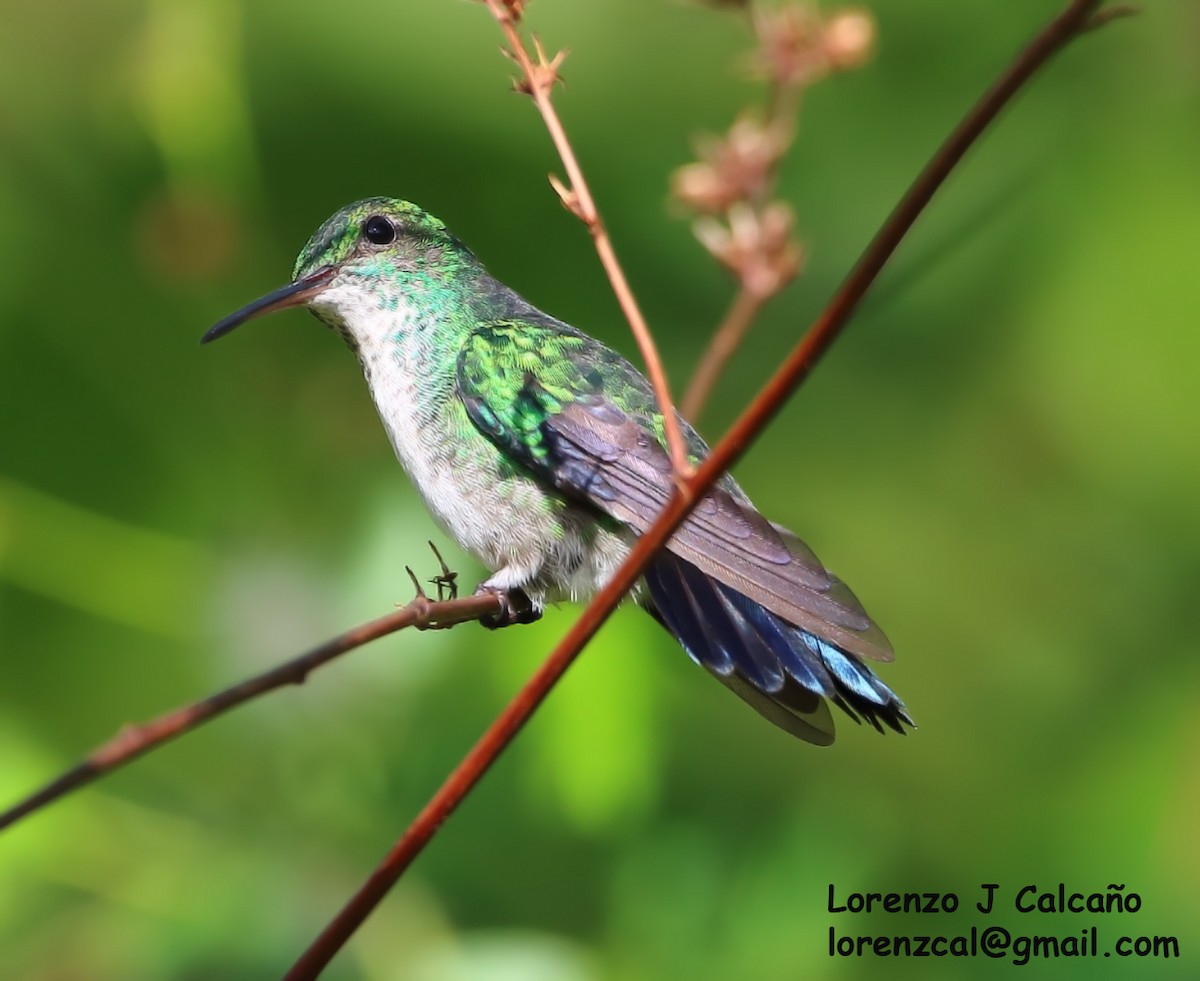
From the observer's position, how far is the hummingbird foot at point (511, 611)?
2357 millimetres

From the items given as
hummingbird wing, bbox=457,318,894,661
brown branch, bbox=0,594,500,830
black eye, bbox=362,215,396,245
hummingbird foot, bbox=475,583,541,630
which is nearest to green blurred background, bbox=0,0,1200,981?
hummingbird foot, bbox=475,583,541,630

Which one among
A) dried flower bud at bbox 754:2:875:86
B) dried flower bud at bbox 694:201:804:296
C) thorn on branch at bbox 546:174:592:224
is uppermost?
dried flower bud at bbox 754:2:875:86

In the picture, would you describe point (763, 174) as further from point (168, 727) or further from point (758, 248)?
point (168, 727)

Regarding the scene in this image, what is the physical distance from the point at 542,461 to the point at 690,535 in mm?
376

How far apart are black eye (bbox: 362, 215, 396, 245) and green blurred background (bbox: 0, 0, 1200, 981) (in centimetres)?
54

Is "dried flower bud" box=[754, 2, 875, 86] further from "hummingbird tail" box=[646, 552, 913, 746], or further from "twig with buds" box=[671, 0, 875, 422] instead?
"hummingbird tail" box=[646, 552, 913, 746]

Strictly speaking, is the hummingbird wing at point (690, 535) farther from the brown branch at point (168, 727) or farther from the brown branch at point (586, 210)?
the brown branch at point (168, 727)

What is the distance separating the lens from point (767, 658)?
1943mm

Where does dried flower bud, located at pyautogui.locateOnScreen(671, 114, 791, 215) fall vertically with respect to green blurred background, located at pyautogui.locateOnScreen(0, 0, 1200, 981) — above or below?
above

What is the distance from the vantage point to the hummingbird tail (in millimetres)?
1873

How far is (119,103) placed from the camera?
365 centimetres

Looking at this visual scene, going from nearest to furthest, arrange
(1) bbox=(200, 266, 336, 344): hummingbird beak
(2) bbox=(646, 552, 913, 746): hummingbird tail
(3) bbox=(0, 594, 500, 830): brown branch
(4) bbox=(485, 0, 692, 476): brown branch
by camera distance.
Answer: (3) bbox=(0, 594, 500, 830): brown branch → (4) bbox=(485, 0, 692, 476): brown branch → (2) bbox=(646, 552, 913, 746): hummingbird tail → (1) bbox=(200, 266, 336, 344): hummingbird beak

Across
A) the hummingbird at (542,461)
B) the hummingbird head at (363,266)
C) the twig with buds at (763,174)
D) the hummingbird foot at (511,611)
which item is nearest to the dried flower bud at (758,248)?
the twig with buds at (763,174)

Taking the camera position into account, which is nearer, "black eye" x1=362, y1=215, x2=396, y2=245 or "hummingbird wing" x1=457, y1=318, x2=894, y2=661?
"hummingbird wing" x1=457, y1=318, x2=894, y2=661
